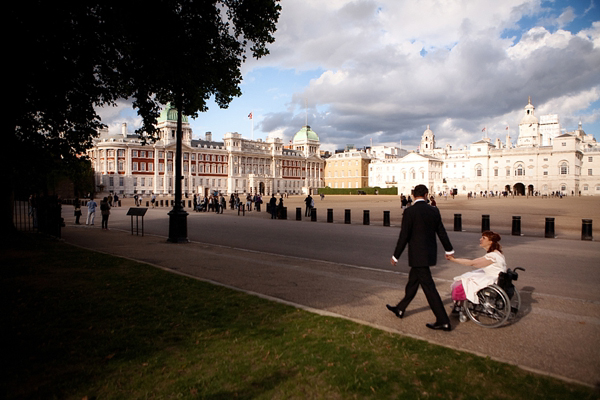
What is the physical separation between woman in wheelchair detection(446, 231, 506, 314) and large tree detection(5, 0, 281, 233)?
869cm

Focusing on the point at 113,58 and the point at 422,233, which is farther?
the point at 113,58

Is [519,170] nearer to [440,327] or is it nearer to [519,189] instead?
[519,189]

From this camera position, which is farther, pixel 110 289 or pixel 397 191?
pixel 397 191

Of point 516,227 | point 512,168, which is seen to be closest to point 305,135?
point 512,168

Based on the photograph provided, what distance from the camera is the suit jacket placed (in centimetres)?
Answer: 513

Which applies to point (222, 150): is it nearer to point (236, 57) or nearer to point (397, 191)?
point (397, 191)

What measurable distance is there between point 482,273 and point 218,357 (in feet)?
11.7

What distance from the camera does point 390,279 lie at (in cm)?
794

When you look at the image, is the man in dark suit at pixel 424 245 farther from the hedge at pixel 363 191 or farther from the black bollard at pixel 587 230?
the hedge at pixel 363 191

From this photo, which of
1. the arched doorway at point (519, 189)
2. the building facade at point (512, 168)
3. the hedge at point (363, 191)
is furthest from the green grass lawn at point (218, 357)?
the arched doorway at point (519, 189)

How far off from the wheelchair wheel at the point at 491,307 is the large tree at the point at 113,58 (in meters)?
9.02

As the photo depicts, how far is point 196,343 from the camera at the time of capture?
14.8ft

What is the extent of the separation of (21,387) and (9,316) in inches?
89.8

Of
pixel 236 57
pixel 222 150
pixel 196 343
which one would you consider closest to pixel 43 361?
pixel 196 343
